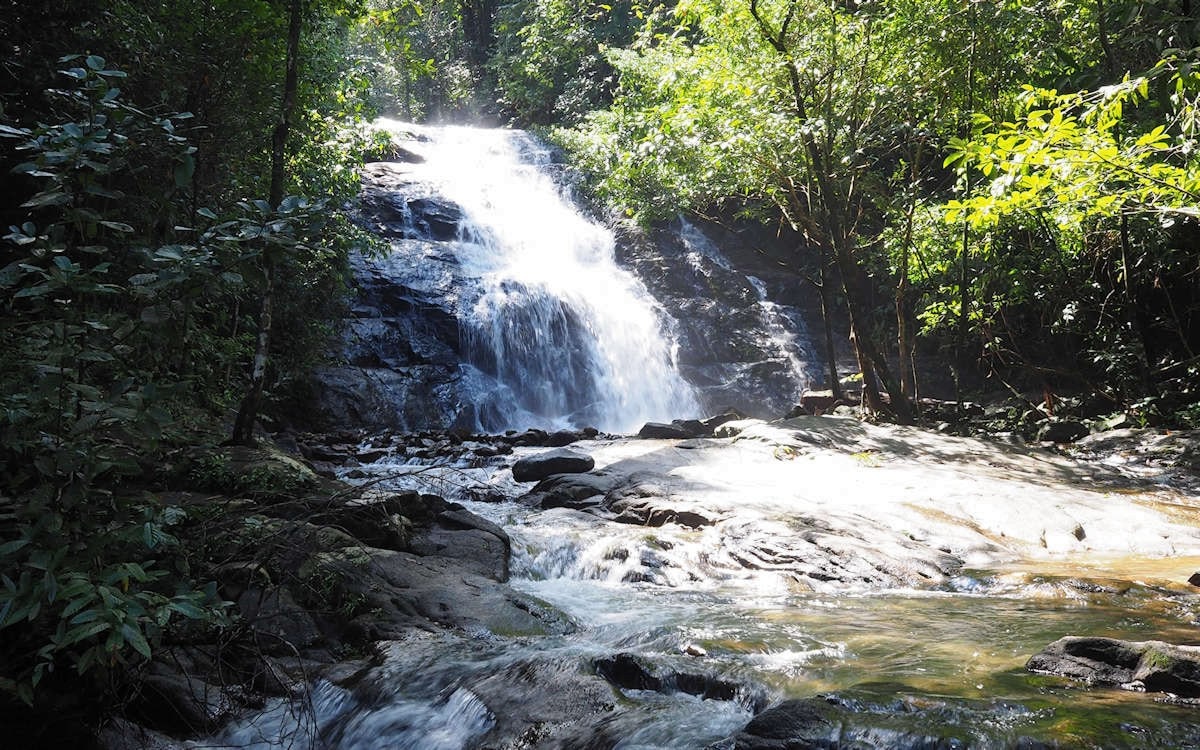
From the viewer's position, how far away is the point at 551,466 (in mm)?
10664

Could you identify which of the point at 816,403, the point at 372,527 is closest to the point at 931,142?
the point at 816,403

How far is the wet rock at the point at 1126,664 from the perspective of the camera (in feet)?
10.2

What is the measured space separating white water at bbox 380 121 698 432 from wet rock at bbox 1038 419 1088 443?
28.4 ft

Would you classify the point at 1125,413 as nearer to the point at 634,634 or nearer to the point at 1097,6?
the point at 1097,6

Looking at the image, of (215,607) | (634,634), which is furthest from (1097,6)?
(215,607)

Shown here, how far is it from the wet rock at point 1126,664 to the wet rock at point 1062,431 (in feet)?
34.6

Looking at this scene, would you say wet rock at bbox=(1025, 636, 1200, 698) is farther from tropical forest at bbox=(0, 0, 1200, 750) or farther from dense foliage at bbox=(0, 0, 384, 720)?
dense foliage at bbox=(0, 0, 384, 720)

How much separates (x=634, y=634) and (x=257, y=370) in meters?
4.73

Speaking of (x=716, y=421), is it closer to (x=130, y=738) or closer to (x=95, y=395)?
(x=130, y=738)

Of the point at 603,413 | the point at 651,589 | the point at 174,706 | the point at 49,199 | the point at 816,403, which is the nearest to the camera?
the point at 49,199

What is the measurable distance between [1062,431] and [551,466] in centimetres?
899

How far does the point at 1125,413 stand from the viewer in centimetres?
1269

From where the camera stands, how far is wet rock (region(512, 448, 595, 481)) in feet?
34.7

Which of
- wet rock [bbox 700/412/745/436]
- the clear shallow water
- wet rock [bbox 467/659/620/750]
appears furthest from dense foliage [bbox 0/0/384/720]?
wet rock [bbox 700/412/745/436]
